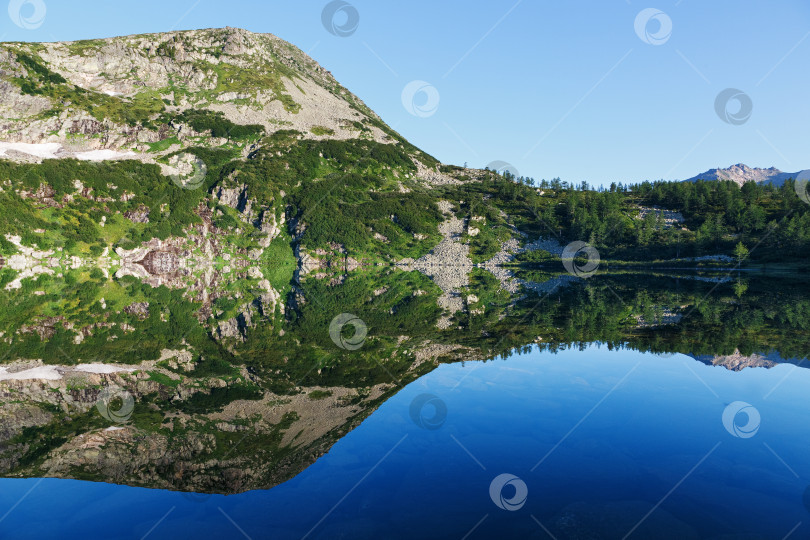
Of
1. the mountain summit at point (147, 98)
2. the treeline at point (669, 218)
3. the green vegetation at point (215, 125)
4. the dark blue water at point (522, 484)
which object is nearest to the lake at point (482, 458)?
the dark blue water at point (522, 484)

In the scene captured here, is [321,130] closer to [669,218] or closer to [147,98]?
[147,98]

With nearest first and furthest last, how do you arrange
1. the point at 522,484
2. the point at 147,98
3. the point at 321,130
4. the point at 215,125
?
the point at 522,484, the point at 215,125, the point at 147,98, the point at 321,130

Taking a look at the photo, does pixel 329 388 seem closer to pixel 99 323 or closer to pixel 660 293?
pixel 99 323

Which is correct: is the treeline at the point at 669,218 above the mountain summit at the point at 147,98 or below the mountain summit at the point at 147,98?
below

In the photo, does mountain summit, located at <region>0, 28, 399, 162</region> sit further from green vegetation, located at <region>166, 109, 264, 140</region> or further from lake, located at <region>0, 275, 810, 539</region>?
lake, located at <region>0, 275, 810, 539</region>

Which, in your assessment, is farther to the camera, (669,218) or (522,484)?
(669,218)

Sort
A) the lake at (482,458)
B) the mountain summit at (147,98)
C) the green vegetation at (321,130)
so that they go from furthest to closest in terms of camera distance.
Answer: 1. the green vegetation at (321,130)
2. the mountain summit at (147,98)
3. the lake at (482,458)

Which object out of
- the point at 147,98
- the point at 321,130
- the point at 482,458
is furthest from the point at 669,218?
the point at 147,98

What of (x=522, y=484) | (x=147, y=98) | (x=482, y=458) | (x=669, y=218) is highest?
(x=147, y=98)

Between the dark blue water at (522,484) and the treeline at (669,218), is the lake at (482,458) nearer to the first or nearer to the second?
the dark blue water at (522,484)
